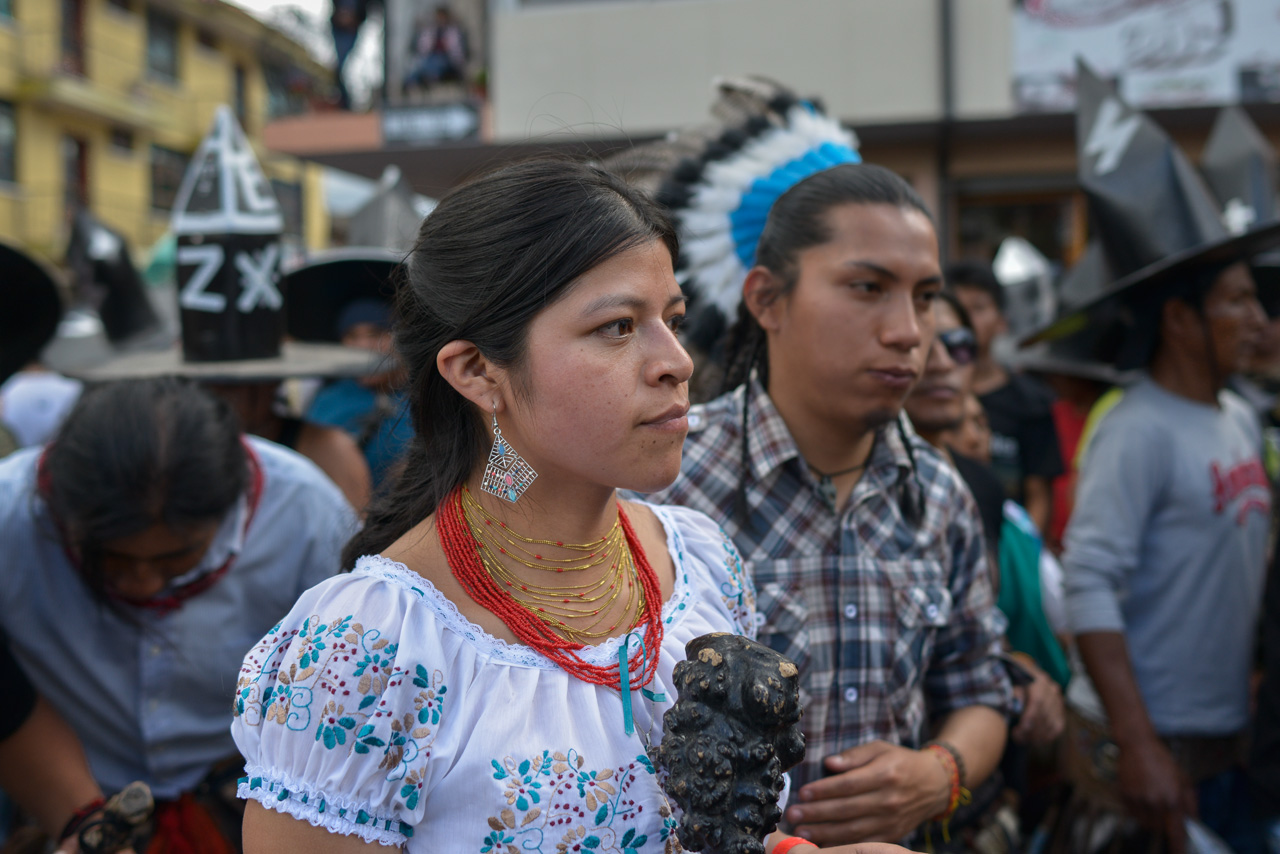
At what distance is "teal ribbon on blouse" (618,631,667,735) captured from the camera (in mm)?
1380

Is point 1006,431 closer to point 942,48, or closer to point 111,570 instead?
point 111,570

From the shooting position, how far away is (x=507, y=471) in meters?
1.44

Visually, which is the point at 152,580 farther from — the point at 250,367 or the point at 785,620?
the point at 785,620

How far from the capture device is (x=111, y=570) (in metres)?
2.29

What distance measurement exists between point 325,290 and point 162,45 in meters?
23.8

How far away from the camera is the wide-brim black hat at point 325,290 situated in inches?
179

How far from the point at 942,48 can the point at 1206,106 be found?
228 centimetres

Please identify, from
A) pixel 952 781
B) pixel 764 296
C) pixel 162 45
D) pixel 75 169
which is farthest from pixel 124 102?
pixel 952 781

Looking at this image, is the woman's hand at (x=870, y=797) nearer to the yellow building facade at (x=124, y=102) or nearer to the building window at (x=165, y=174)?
the yellow building facade at (x=124, y=102)

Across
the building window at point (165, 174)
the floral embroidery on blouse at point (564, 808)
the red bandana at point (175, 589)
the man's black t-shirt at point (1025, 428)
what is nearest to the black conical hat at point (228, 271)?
the red bandana at point (175, 589)

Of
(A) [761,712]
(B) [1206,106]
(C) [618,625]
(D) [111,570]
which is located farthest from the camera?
(B) [1206,106]

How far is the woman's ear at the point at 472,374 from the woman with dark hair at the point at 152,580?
1.10m

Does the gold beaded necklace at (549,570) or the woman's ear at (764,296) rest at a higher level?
the woman's ear at (764,296)

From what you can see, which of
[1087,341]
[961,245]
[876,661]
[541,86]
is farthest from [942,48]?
[876,661]
